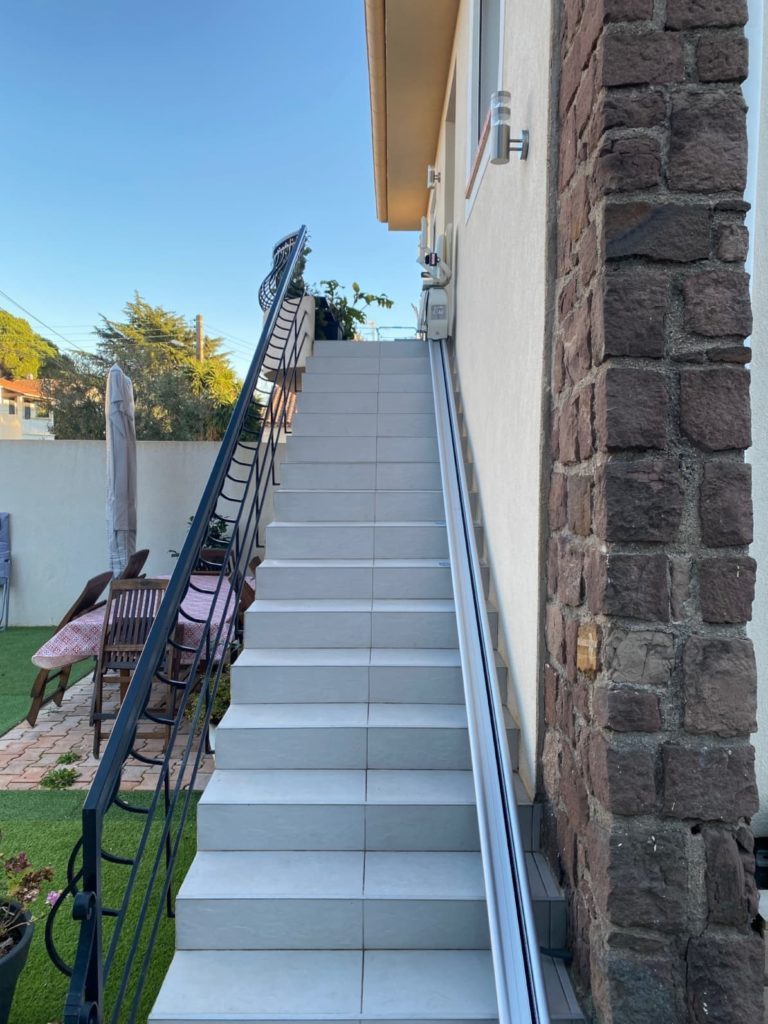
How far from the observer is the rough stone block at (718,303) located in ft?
4.62

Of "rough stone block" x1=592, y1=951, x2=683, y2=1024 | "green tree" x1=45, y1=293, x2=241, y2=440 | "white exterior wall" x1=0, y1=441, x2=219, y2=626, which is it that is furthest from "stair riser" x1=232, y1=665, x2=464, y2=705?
"green tree" x1=45, y1=293, x2=241, y2=440

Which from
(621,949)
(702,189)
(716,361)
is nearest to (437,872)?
(621,949)

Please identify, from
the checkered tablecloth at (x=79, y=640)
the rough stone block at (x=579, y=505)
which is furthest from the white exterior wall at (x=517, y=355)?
the checkered tablecloth at (x=79, y=640)

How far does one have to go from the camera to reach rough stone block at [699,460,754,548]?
1405 millimetres

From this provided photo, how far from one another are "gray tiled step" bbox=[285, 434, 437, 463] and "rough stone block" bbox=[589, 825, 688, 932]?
2790 millimetres

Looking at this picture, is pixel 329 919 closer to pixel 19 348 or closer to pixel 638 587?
pixel 638 587

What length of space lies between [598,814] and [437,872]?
0.81 meters

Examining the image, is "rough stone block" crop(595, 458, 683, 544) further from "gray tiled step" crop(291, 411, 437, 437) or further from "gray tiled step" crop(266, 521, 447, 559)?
"gray tiled step" crop(291, 411, 437, 437)

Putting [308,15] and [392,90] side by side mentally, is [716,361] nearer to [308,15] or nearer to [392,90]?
[392,90]

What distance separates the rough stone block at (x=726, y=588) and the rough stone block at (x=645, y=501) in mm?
112

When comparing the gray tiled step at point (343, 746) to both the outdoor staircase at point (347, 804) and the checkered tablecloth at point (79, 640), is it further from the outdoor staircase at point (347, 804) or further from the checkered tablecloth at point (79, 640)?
the checkered tablecloth at point (79, 640)

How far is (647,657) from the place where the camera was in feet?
4.63

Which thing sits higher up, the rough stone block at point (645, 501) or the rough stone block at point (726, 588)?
the rough stone block at point (645, 501)

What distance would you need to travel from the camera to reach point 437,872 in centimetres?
206
